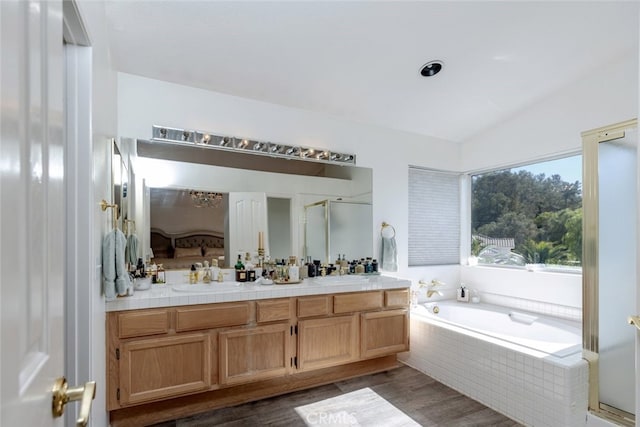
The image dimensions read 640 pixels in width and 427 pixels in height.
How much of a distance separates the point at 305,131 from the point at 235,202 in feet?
3.24

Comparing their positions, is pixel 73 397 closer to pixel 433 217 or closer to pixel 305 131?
pixel 305 131

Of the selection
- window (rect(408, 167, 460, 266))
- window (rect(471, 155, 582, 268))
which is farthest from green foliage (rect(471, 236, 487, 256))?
window (rect(408, 167, 460, 266))

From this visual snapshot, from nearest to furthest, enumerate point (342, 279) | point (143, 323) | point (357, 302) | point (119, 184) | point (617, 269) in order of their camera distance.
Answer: point (617, 269), point (143, 323), point (119, 184), point (357, 302), point (342, 279)

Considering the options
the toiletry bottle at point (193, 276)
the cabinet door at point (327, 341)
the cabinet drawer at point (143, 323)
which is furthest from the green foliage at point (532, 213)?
the cabinet drawer at point (143, 323)

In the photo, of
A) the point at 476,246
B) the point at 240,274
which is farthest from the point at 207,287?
the point at 476,246

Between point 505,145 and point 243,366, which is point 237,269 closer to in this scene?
point 243,366

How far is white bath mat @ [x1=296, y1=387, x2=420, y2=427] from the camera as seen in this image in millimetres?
2250

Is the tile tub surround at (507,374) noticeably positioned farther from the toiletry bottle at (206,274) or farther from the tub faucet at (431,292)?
the toiletry bottle at (206,274)

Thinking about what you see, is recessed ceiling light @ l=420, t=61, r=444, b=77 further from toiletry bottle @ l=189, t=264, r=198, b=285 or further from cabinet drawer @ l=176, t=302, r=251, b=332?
toiletry bottle @ l=189, t=264, r=198, b=285

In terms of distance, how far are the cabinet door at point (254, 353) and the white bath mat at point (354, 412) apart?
356 mm

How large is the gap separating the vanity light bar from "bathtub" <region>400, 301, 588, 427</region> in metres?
1.77

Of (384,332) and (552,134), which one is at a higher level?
(552,134)

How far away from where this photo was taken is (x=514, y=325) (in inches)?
130

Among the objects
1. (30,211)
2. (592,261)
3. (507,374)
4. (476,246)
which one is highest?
(30,211)
